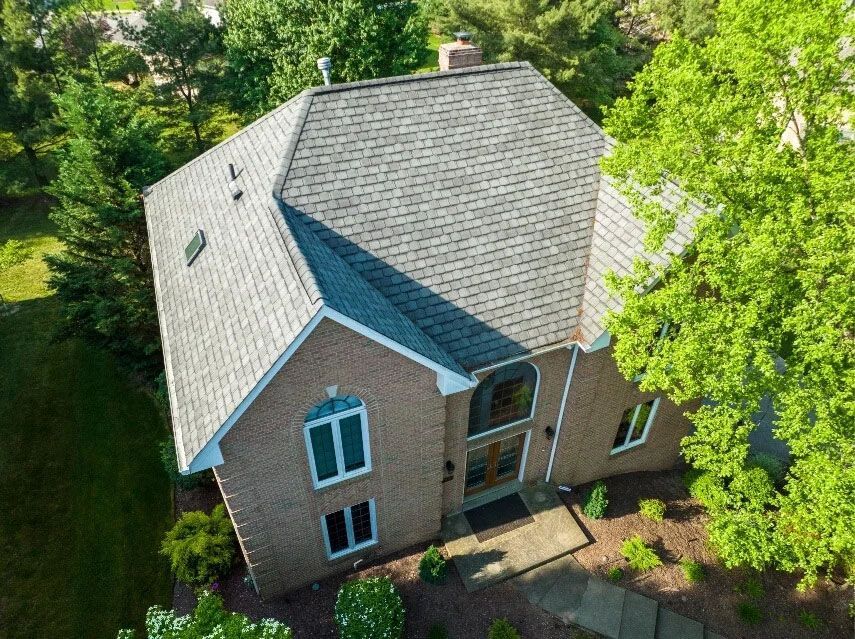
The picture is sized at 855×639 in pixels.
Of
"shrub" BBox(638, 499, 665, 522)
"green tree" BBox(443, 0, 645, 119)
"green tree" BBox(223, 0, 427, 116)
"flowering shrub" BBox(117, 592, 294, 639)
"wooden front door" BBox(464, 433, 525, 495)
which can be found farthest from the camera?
"green tree" BBox(443, 0, 645, 119)

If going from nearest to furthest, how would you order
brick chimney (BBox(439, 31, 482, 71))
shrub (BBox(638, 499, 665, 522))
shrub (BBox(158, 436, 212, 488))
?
shrub (BBox(638, 499, 665, 522)) → brick chimney (BBox(439, 31, 482, 71)) → shrub (BBox(158, 436, 212, 488))

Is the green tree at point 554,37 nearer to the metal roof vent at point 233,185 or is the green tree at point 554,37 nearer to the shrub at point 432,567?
the metal roof vent at point 233,185

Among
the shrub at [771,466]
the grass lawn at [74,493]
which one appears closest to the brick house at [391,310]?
the shrub at [771,466]

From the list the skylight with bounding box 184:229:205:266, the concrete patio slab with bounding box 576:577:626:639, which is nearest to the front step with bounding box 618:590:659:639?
the concrete patio slab with bounding box 576:577:626:639

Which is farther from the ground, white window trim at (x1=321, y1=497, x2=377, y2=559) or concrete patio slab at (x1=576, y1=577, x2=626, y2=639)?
white window trim at (x1=321, y1=497, x2=377, y2=559)

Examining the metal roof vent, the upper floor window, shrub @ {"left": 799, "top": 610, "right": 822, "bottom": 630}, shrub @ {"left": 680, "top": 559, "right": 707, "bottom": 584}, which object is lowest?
shrub @ {"left": 799, "top": 610, "right": 822, "bottom": 630}

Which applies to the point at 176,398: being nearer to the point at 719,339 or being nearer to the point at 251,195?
the point at 251,195

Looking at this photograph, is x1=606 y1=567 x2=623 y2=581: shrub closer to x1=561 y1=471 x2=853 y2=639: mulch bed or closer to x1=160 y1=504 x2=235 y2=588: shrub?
x1=561 y1=471 x2=853 y2=639: mulch bed
